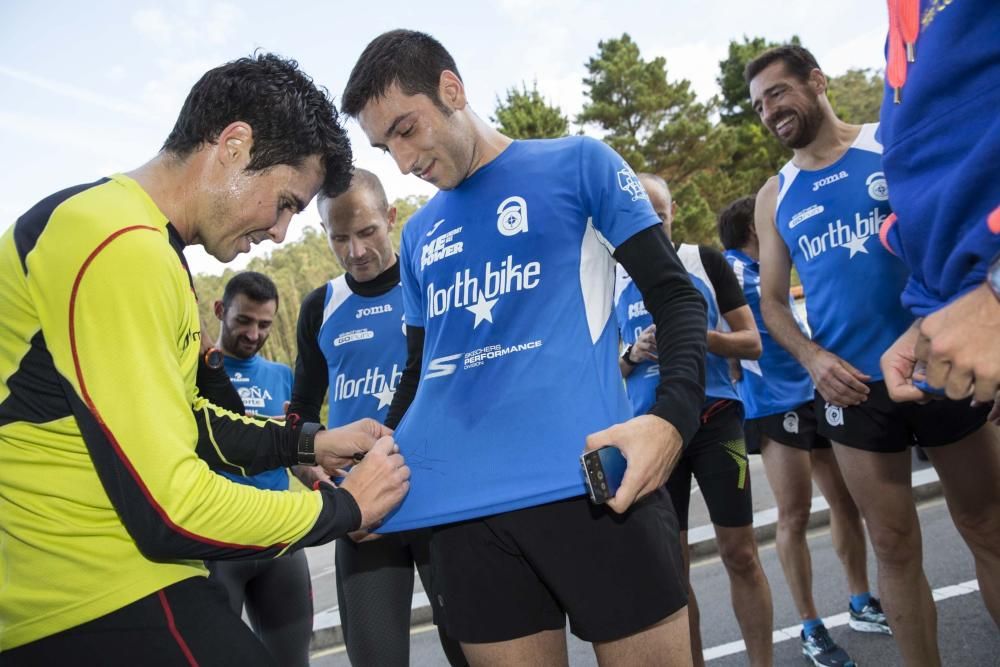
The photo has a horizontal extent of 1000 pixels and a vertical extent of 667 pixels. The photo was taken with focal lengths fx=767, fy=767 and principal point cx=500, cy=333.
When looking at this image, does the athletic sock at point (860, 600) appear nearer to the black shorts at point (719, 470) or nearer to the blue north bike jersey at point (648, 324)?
the black shorts at point (719, 470)

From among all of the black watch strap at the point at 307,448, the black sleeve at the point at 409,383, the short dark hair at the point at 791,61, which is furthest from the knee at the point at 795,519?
the black watch strap at the point at 307,448

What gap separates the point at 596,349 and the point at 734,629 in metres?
3.57

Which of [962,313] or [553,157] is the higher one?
[553,157]

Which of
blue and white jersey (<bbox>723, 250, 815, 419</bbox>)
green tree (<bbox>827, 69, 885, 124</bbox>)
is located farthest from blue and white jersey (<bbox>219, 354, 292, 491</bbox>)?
green tree (<bbox>827, 69, 885, 124</bbox>)

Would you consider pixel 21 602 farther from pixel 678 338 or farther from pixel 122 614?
pixel 678 338

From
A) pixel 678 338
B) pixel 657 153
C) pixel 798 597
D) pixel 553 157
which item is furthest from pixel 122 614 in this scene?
pixel 657 153

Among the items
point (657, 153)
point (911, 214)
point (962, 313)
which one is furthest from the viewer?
point (657, 153)

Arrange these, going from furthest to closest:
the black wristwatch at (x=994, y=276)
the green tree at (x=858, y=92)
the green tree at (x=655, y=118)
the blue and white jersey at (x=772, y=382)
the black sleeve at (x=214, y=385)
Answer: the green tree at (x=858, y=92) → the green tree at (x=655, y=118) → the blue and white jersey at (x=772, y=382) → the black sleeve at (x=214, y=385) → the black wristwatch at (x=994, y=276)

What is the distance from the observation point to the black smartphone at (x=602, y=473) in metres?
1.68

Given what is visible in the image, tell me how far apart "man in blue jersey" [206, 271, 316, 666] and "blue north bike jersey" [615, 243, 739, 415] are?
1878 millimetres

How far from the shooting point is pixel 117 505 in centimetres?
154

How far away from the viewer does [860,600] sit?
4457mm

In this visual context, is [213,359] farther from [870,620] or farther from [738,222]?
[738,222]

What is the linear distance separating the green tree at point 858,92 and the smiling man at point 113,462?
43471 mm
